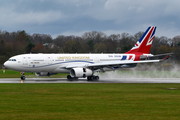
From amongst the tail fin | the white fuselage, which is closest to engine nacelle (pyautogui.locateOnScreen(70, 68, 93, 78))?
the white fuselage

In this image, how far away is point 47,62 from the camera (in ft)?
138

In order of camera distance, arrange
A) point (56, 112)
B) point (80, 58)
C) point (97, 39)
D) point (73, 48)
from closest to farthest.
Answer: point (56, 112) → point (80, 58) → point (73, 48) → point (97, 39)

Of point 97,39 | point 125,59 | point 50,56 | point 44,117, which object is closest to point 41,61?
point 50,56

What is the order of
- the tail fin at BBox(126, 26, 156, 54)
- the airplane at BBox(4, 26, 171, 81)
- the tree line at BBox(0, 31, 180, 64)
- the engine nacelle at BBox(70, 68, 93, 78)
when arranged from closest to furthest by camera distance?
the engine nacelle at BBox(70, 68, 93, 78), the airplane at BBox(4, 26, 171, 81), the tail fin at BBox(126, 26, 156, 54), the tree line at BBox(0, 31, 180, 64)

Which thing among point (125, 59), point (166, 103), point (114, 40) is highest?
point (114, 40)

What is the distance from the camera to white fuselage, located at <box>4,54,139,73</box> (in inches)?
1612

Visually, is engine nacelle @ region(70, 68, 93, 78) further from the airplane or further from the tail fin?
the tail fin

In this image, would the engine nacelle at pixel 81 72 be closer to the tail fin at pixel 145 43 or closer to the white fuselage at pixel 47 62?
the white fuselage at pixel 47 62

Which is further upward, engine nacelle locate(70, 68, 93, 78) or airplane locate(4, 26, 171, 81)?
airplane locate(4, 26, 171, 81)

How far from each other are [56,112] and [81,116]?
1632 millimetres

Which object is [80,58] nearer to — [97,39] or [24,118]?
[24,118]

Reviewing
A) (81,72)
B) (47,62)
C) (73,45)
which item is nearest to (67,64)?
(47,62)

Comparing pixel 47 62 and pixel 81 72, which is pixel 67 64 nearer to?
pixel 47 62

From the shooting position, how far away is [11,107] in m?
16.3
